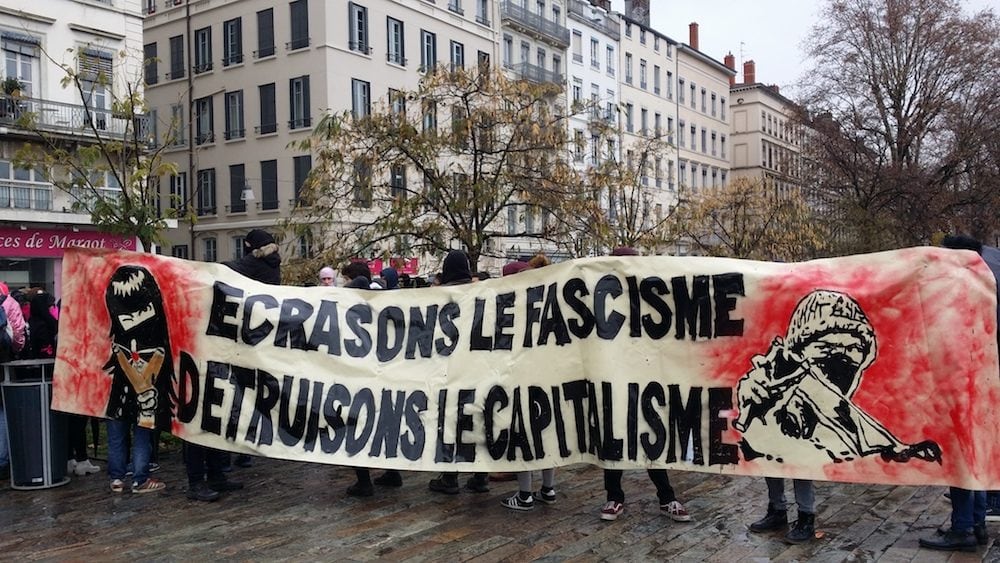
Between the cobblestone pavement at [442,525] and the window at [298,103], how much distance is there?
30978 millimetres

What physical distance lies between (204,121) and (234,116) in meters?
1.77

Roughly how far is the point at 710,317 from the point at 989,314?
1722 mm

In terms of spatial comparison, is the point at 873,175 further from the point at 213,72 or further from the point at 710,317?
the point at 710,317

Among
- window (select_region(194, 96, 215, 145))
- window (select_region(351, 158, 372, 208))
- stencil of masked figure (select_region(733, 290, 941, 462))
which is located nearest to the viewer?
stencil of masked figure (select_region(733, 290, 941, 462))

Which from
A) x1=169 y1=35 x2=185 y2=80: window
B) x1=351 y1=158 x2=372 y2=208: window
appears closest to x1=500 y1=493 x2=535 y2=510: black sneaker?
x1=351 y1=158 x2=372 y2=208: window

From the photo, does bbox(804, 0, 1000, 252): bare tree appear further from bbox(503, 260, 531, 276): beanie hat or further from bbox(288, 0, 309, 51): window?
bbox(503, 260, 531, 276): beanie hat

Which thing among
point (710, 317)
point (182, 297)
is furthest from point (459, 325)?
point (182, 297)

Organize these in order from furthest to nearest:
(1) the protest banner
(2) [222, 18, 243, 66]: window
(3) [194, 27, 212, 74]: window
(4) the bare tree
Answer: (3) [194, 27, 212, 74]: window
(2) [222, 18, 243, 66]: window
(4) the bare tree
(1) the protest banner

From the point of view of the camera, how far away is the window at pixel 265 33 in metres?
38.5

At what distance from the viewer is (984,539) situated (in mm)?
5766

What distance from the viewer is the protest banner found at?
5.49 metres

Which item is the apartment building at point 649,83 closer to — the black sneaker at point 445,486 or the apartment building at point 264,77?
the apartment building at point 264,77

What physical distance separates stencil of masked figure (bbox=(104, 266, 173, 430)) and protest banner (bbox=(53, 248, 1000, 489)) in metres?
0.02

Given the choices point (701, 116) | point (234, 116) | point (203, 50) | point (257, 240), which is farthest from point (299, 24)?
point (701, 116)
